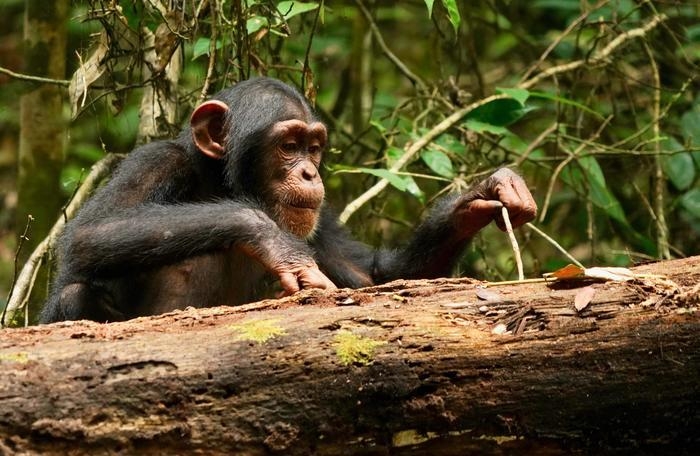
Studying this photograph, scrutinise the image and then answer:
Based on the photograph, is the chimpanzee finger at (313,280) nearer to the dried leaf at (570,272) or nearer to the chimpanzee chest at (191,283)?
the chimpanzee chest at (191,283)

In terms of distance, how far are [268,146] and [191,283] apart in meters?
0.90

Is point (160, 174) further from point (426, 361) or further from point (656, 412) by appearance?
point (656, 412)

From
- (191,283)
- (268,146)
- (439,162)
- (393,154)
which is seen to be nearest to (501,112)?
(439,162)

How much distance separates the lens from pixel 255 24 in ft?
20.4

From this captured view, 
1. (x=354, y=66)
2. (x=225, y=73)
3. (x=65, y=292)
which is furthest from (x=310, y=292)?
(x=354, y=66)

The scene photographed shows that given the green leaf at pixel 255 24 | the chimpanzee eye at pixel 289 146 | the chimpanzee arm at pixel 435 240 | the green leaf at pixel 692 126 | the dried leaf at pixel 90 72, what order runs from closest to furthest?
the chimpanzee arm at pixel 435 240 → the chimpanzee eye at pixel 289 146 → the dried leaf at pixel 90 72 → the green leaf at pixel 255 24 → the green leaf at pixel 692 126

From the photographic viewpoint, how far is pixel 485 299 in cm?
379

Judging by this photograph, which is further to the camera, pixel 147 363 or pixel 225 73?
pixel 225 73

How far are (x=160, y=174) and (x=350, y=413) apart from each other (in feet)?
8.65

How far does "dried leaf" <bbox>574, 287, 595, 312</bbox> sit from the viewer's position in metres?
3.59

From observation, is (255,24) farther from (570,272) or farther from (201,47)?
(570,272)

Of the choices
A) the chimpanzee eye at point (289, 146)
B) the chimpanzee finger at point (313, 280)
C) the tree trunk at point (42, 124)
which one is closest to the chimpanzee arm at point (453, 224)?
the chimpanzee eye at point (289, 146)

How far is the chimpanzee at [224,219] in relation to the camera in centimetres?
507

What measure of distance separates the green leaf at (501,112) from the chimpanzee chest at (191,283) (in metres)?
2.33
